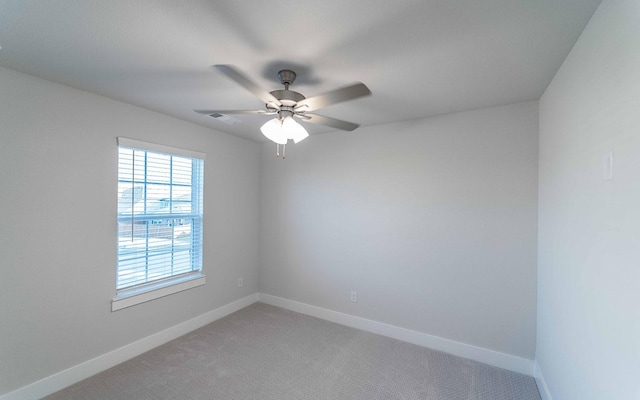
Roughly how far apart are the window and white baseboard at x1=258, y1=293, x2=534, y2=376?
1.38 metres

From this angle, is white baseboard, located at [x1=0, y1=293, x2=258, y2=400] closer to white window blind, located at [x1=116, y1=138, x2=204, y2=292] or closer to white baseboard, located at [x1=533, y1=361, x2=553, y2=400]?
white window blind, located at [x1=116, y1=138, x2=204, y2=292]

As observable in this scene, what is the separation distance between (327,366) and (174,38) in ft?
9.15

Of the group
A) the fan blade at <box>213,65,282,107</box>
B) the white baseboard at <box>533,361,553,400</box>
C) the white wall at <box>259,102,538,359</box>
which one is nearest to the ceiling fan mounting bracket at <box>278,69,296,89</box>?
the fan blade at <box>213,65,282,107</box>

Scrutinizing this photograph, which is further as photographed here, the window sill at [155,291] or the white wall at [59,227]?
the window sill at [155,291]

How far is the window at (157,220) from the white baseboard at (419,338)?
4.53 ft

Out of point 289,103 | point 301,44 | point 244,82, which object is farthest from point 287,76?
point 244,82

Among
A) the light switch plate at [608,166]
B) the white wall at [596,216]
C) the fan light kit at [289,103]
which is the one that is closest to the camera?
the white wall at [596,216]

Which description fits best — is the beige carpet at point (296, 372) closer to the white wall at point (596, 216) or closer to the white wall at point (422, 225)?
the white wall at point (422, 225)

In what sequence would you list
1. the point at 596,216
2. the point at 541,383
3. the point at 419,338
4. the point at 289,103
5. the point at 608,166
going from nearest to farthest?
the point at 608,166 < the point at 596,216 < the point at 289,103 < the point at 541,383 < the point at 419,338

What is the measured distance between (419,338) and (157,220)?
10.1 ft

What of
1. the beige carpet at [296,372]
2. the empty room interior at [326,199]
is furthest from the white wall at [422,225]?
the beige carpet at [296,372]

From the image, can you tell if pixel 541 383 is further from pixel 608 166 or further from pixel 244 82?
pixel 244 82

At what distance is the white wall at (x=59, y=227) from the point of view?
1.98 m

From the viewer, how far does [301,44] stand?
5.20 feet
